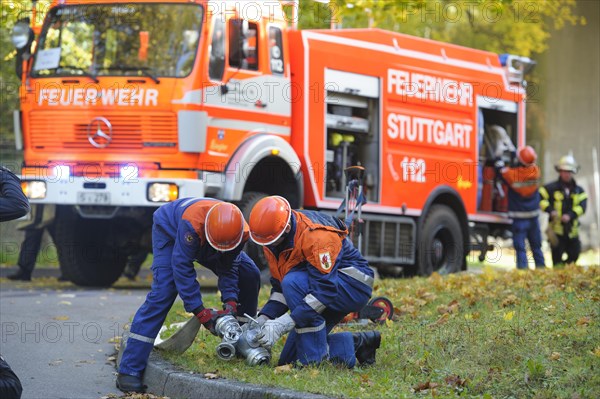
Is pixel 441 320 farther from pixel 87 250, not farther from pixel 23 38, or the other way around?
pixel 23 38

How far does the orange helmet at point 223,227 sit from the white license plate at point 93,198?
522 cm

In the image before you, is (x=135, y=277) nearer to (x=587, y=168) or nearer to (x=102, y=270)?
(x=102, y=270)

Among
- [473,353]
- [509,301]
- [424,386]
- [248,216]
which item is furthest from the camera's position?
[248,216]

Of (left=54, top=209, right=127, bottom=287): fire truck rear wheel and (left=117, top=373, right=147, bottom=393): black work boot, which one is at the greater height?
(left=54, top=209, right=127, bottom=287): fire truck rear wheel

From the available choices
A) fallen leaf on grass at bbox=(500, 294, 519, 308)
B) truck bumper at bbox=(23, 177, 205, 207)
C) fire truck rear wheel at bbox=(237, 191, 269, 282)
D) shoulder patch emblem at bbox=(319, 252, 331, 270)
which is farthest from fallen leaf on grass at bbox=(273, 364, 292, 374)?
fire truck rear wheel at bbox=(237, 191, 269, 282)

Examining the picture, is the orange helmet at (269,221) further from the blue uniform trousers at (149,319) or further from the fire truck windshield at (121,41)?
the fire truck windshield at (121,41)

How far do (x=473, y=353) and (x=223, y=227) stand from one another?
1.84 m

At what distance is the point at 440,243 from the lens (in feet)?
52.3

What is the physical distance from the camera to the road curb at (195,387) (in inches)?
247

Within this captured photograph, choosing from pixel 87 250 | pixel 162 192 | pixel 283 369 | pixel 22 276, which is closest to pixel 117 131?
pixel 162 192

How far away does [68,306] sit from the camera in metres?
11.1

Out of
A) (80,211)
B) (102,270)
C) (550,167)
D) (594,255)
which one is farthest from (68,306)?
(550,167)

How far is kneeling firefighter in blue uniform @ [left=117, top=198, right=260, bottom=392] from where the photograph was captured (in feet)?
23.4

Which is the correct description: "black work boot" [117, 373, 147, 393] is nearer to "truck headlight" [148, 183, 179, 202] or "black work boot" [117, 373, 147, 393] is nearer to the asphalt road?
the asphalt road
